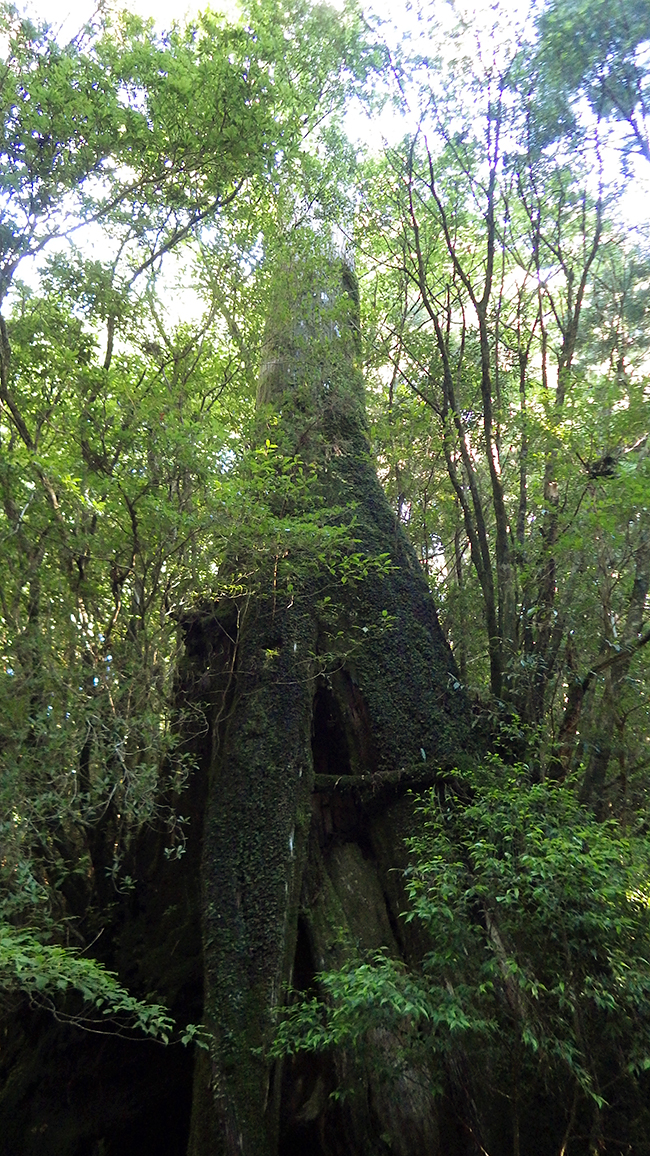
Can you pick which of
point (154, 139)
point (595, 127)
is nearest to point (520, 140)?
point (595, 127)

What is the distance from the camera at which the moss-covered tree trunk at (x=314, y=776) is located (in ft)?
14.3

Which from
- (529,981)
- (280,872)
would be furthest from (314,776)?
(529,981)

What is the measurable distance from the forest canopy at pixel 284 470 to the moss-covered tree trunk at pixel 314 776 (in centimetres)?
23

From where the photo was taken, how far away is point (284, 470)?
6.74 m

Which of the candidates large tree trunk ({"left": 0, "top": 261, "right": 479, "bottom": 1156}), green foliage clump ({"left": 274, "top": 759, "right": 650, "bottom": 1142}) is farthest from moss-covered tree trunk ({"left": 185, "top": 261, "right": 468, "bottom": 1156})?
green foliage clump ({"left": 274, "top": 759, "right": 650, "bottom": 1142})

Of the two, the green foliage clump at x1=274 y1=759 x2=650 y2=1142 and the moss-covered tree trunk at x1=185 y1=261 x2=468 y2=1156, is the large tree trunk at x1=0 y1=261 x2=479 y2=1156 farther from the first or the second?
the green foliage clump at x1=274 y1=759 x2=650 y2=1142

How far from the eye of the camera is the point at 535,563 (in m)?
6.99

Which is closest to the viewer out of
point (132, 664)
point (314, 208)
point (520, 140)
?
point (132, 664)

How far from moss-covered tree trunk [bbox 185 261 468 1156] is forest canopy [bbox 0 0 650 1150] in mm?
231

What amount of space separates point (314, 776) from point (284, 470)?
2.71 m

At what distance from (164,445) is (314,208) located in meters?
4.48

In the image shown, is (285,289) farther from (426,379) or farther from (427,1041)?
(427,1041)

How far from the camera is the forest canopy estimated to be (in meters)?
4.25

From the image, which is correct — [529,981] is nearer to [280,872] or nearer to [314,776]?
[280,872]
